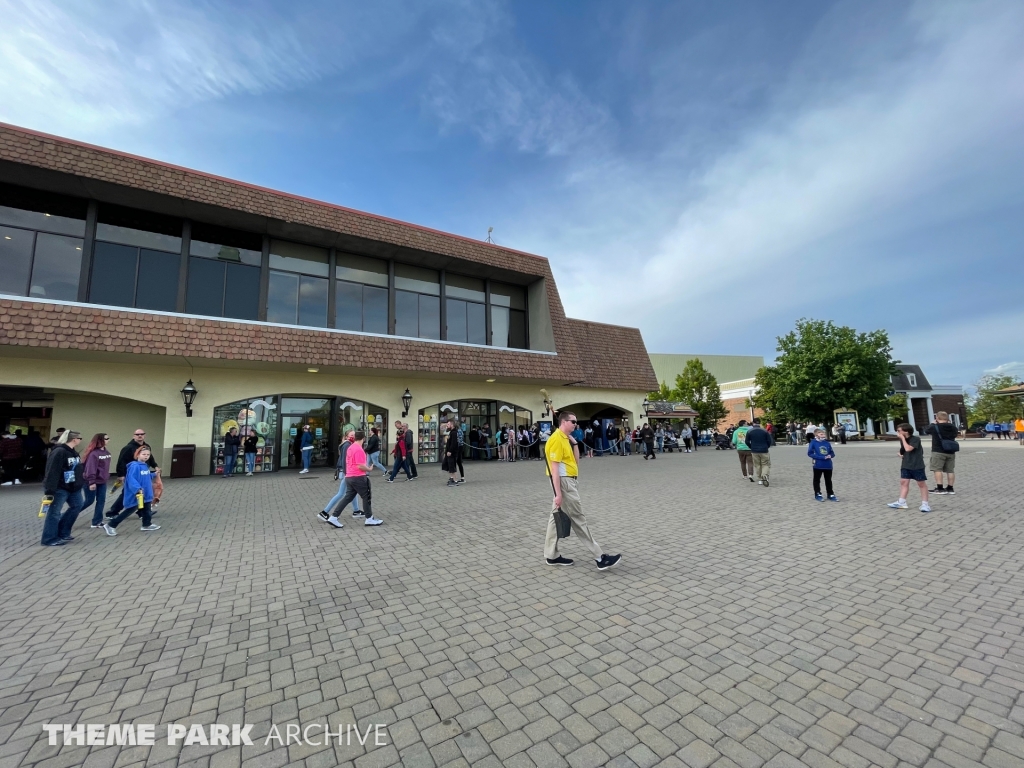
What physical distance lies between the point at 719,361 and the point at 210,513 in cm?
8446

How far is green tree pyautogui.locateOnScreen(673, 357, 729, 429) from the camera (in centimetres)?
4725

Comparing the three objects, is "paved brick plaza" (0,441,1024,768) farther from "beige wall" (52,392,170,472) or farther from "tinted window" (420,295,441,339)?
"tinted window" (420,295,441,339)

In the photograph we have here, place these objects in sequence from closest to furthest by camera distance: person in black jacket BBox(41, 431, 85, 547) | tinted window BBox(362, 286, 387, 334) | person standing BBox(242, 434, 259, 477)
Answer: person in black jacket BBox(41, 431, 85, 547), person standing BBox(242, 434, 259, 477), tinted window BBox(362, 286, 387, 334)

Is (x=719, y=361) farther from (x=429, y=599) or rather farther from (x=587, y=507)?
(x=429, y=599)

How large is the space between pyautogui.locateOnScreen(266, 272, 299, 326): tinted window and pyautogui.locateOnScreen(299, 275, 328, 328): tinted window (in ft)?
0.57

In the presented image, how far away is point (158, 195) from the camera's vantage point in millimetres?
13562

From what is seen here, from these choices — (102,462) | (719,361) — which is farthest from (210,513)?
(719,361)

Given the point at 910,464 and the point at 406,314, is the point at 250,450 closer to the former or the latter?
the point at 406,314

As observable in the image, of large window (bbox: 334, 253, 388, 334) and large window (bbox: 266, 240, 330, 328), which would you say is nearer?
large window (bbox: 266, 240, 330, 328)

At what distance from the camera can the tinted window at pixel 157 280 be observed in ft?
48.2

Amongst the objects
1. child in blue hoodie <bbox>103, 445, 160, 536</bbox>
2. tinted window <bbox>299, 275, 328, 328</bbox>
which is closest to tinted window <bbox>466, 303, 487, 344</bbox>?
tinted window <bbox>299, 275, 328, 328</bbox>

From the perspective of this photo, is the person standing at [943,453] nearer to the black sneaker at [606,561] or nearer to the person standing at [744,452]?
the person standing at [744,452]

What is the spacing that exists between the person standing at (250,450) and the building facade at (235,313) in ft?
1.39

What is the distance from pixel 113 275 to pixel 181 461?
640 centimetres
